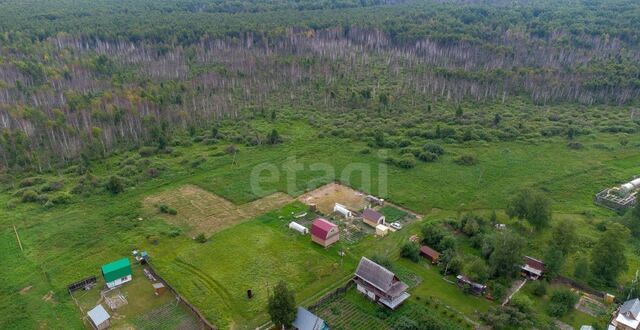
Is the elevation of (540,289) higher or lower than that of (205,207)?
lower

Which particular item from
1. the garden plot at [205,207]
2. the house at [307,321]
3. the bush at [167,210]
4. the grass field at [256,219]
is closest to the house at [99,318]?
the grass field at [256,219]

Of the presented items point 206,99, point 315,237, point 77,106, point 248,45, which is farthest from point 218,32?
point 315,237

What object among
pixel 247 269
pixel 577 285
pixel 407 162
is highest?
pixel 407 162

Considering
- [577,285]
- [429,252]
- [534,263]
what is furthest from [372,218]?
[577,285]

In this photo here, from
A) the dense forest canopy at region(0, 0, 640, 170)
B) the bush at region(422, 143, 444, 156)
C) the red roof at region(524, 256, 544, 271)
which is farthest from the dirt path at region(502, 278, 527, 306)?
the dense forest canopy at region(0, 0, 640, 170)

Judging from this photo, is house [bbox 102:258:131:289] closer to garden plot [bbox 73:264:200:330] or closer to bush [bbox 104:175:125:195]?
garden plot [bbox 73:264:200:330]

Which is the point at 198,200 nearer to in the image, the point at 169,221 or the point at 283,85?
the point at 169,221

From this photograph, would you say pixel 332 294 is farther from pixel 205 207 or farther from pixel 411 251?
pixel 205 207
